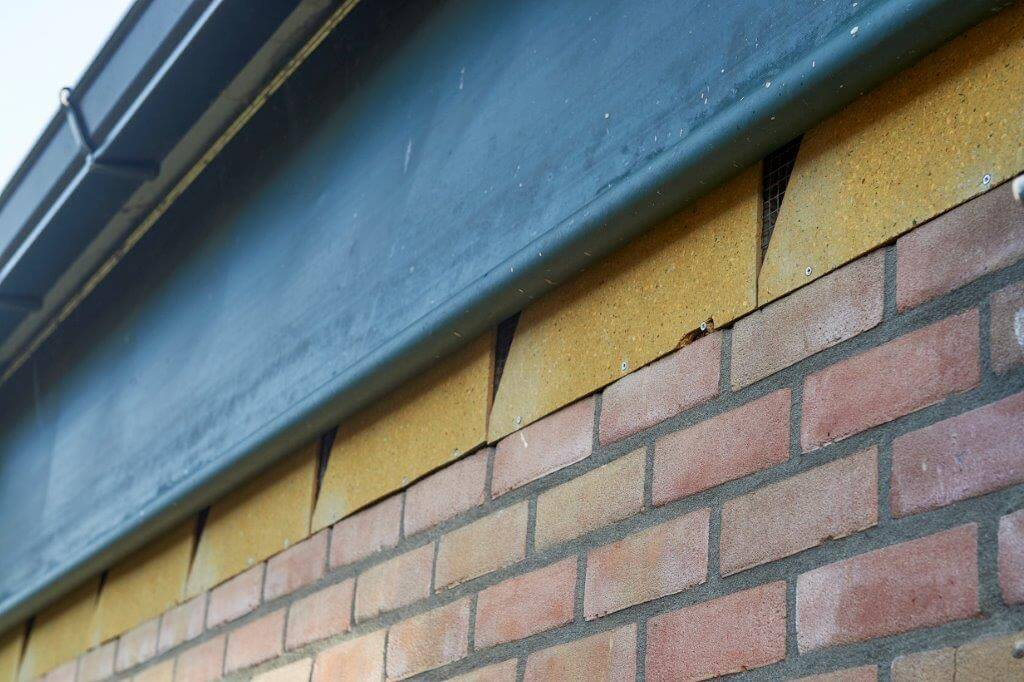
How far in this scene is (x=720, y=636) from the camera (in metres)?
1.55

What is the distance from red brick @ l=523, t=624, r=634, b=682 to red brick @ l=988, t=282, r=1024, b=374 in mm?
597

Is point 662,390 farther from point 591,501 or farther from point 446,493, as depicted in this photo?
point 446,493

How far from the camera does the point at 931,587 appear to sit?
1314 millimetres

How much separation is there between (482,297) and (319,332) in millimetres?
576

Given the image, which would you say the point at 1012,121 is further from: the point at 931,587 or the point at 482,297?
the point at 482,297

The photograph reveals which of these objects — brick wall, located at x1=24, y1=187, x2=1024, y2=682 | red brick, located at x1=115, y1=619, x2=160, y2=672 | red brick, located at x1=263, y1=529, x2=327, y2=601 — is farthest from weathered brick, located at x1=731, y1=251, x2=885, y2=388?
red brick, located at x1=115, y1=619, x2=160, y2=672

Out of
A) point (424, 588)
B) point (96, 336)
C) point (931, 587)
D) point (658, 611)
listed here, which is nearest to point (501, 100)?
point (424, 588)

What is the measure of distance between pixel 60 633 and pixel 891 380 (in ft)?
9.07

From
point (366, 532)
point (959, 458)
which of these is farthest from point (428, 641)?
point (959, 458)

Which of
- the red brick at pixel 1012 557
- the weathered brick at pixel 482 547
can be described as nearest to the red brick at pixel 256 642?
the weathered brick at pixel 482 547

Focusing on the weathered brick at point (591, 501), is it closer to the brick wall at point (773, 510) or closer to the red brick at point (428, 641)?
the brick wall at point (773, 510)

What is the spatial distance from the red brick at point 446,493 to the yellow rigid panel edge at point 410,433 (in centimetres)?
2

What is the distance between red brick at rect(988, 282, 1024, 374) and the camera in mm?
1321

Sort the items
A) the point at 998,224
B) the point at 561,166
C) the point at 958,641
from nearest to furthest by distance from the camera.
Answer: the point at 958,641 < the point at 998,224 < the point at 561,166
